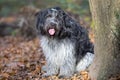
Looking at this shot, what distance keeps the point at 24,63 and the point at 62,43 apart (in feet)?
6.95

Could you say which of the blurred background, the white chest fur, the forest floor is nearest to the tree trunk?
the forest floor

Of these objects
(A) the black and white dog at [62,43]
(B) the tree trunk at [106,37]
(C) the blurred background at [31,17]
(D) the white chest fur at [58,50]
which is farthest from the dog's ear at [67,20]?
(C) the blurred background at [31,17]

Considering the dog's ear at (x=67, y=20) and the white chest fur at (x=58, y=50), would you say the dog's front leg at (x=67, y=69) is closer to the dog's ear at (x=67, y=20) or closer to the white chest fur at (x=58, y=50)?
the white chest fur at (x=58, y=50)

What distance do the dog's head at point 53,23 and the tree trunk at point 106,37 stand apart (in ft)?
3.11

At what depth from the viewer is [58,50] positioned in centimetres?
814

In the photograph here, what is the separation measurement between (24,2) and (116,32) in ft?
35.8

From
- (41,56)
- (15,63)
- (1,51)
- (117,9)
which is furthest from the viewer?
(1,51)

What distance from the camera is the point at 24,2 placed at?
17.4 meters

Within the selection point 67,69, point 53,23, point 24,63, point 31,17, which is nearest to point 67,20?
point 53,23

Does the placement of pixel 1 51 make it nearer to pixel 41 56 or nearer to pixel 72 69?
pixel 41 56

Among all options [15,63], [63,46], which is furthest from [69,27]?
[15,63]

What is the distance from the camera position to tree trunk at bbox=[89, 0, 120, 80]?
6871 mm

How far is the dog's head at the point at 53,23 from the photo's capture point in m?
7.74

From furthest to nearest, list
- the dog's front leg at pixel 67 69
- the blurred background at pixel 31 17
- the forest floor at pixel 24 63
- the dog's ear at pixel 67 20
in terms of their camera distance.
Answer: the blurred background at pixel 31 17 < the forest floor at pixel 24 63 < the dog's front leg at pixel 67 69 < the dog's ear at pixel 67 20
